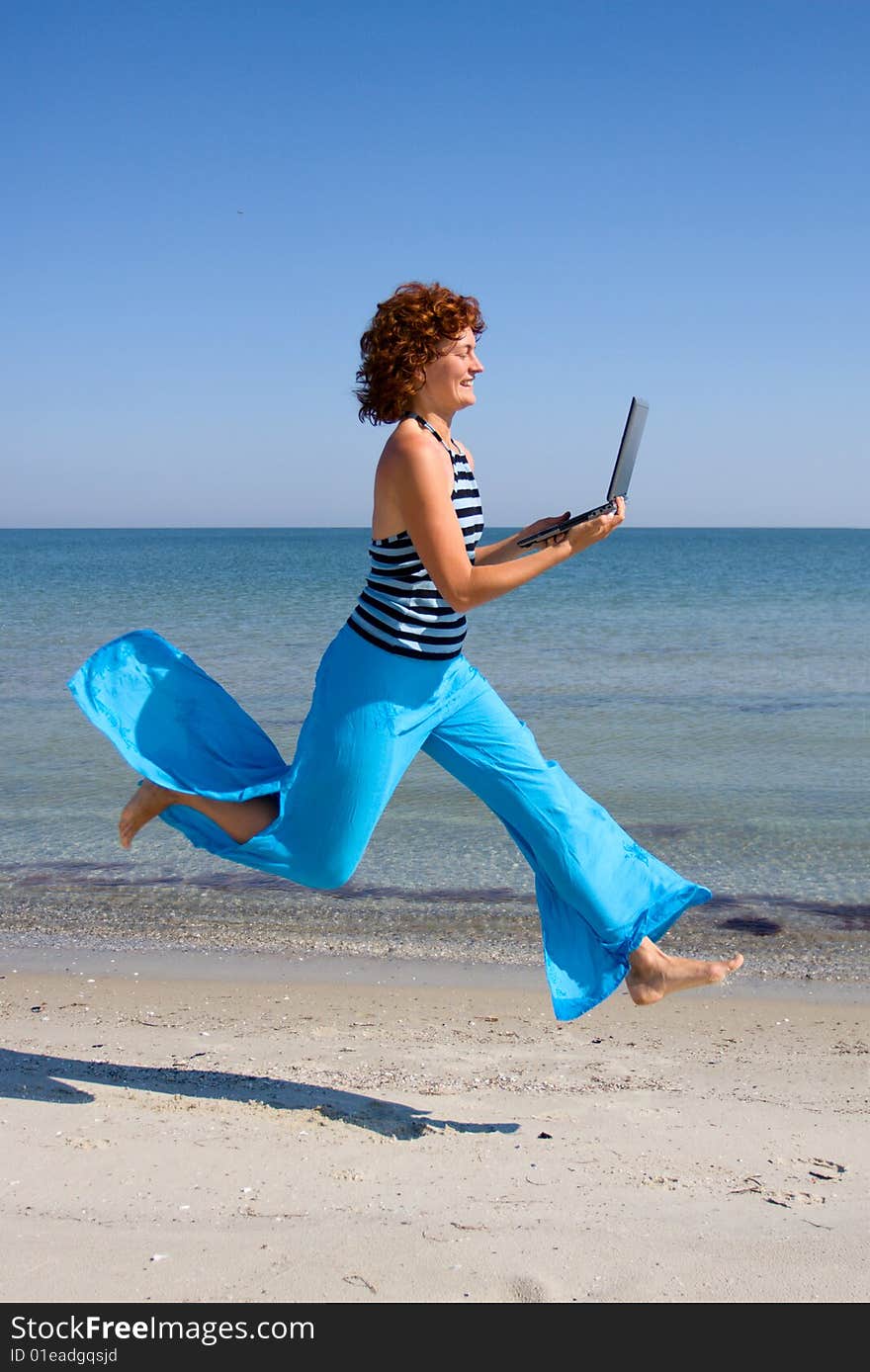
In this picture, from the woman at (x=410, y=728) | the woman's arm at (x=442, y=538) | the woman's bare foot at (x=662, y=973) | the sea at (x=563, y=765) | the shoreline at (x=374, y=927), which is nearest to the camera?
the woman's arm at (x=442, y=538)

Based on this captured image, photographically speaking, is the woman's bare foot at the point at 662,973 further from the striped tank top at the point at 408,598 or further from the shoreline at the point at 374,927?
the shoreline at the point at 374,927

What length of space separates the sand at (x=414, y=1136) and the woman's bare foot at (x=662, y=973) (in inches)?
16.1

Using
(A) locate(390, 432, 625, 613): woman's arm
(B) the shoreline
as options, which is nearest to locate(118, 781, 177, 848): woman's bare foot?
(A) locate(390, 432, 625, 613): woman's arm

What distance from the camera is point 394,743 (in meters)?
3.61

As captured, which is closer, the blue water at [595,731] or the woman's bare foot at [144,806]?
the woman's bare foot at [144,806]

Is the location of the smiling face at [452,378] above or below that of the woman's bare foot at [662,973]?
above

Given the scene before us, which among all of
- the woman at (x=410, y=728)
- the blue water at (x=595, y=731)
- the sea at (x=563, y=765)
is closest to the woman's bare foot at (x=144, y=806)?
the woman at (x=410, y=728)

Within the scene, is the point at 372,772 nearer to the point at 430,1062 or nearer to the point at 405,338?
the point at 405,338

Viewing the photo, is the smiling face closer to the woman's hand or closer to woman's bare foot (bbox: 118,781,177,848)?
the woman's hand

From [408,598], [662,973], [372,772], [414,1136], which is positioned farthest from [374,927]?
[408,598]

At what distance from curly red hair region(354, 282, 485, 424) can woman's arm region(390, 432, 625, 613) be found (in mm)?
211

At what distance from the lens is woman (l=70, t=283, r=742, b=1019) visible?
3516mm

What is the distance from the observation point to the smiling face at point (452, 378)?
11.8ft
